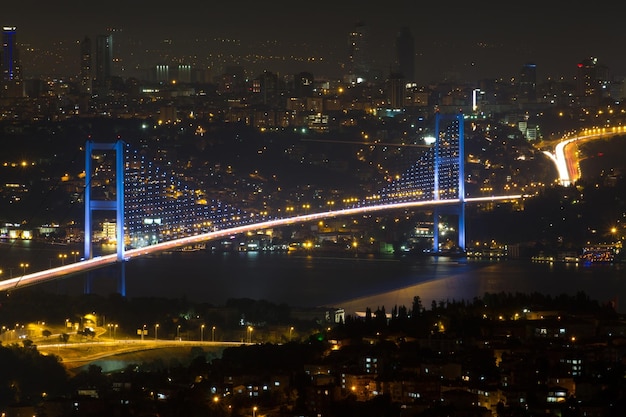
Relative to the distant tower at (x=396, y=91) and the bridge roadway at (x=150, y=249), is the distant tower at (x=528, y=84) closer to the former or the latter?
the distant tower at (x=396, y=91)

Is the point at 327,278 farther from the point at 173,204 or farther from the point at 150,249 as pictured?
the point at 150,249

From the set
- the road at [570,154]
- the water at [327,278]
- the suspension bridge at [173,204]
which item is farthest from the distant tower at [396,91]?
the water at [327,278]

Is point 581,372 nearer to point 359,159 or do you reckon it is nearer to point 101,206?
point 101,206

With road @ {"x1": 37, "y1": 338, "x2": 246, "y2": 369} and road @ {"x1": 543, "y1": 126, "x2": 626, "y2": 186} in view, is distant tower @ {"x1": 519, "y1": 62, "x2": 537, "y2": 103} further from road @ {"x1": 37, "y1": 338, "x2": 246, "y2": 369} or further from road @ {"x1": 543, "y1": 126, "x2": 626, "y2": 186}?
road @ {"x1": 37, "y1": 338, "x2": 246, "y2": 369}

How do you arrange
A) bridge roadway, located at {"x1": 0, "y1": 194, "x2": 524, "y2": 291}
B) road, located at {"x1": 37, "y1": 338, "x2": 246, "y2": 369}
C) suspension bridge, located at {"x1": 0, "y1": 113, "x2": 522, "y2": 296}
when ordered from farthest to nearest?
suspension bridge, located at {"x1": 0, "y1": 113, "x2": 522, "y2": 296} < bridge roadway, located at {"x1": 0, "y1": 194, "x2": 524, "y2": 291} < road, located at {"x1": 37, "y1": 338, "x2": 246, "y2": 369}

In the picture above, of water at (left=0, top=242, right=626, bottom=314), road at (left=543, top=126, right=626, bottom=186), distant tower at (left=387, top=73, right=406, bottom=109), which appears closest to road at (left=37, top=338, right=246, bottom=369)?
water at (left=0, top=242, right=626, bottom=314)

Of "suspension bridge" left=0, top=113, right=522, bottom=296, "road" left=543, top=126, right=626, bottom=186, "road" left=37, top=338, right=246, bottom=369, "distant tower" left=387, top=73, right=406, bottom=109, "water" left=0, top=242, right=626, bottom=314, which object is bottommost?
"road" left=37, top=338, right=246, bottom=369

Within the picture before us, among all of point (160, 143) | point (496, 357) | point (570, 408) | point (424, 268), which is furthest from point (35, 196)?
point (570, 408)
